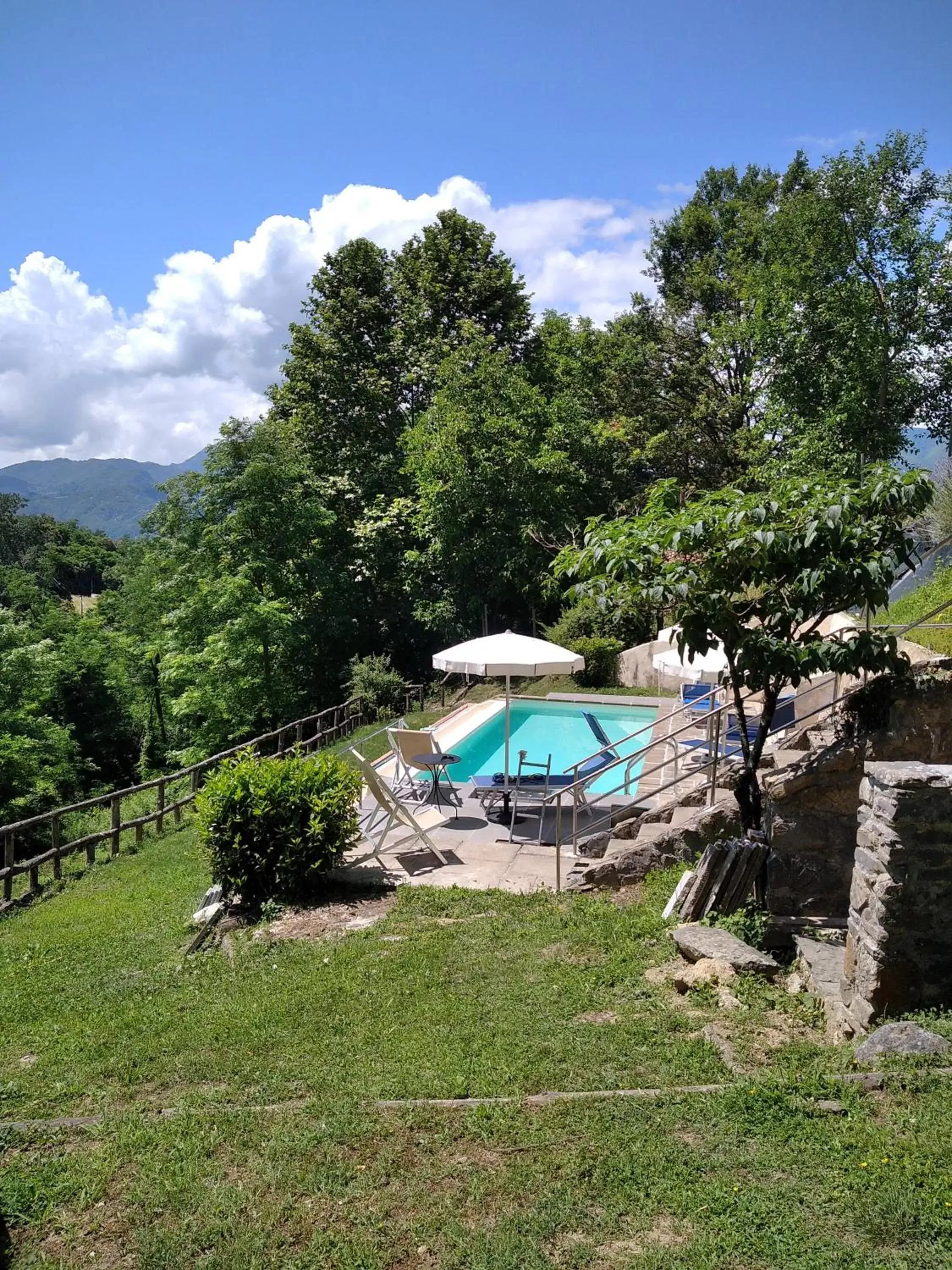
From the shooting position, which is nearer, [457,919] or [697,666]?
[457,919]

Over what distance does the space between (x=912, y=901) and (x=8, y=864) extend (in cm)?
983

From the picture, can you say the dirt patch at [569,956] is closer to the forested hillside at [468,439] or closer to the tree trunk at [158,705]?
the forested hillside at [468,439]

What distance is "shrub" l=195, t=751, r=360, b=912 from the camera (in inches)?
306

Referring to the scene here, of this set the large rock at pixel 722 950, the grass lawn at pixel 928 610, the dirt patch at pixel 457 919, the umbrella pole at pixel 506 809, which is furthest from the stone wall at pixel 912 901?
the grass lawn at pixel 928 610

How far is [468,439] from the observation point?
73.1ft

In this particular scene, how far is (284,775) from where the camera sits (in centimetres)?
801

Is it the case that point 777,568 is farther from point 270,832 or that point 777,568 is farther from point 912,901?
point 270,832

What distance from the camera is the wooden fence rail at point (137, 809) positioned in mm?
10102

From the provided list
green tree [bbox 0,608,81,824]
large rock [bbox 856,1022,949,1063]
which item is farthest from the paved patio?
green tree [bbox 0,608,81,824]

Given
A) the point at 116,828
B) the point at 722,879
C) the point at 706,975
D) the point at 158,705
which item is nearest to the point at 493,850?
the point at 722,879

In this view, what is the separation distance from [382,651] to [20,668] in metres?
10.3

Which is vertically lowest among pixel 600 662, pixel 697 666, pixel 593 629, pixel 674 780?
pixel 674 780

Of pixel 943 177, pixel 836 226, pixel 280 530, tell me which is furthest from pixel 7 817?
pixel 943 177

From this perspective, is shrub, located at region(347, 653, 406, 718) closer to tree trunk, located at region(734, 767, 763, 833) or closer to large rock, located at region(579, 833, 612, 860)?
large rock, located at region(579, 833, 612, 860)
